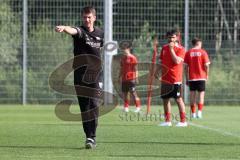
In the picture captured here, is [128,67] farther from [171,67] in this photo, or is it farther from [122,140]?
[122,140]

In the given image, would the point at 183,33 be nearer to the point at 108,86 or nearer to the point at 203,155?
the point at 108,86

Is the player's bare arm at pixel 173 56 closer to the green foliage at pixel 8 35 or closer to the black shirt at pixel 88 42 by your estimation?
the black shirt at pixel 88 42

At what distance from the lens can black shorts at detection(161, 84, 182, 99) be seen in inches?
616

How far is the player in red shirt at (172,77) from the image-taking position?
619 inches

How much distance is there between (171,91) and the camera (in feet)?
51.3

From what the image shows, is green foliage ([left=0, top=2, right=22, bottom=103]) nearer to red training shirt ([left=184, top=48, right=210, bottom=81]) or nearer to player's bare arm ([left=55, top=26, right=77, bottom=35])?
red training shirt ([left=184, top=48, right=210, bottom=81])

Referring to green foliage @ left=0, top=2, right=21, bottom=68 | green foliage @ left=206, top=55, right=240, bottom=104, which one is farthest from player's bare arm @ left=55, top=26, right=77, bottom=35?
green foliage @ left=206, top=55, right=240, bottom=104

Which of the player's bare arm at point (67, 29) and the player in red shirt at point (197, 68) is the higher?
the player's bare arm at point (67, 29)

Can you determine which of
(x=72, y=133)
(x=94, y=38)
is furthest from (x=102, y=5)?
(x=94, y=38)

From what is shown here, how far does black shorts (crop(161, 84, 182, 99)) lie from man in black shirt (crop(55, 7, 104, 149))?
438cm

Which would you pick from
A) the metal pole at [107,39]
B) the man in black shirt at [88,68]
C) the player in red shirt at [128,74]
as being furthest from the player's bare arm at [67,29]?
the metal pole at [107,39]

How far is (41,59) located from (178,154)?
16.6 m

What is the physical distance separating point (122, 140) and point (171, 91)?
3374 mm

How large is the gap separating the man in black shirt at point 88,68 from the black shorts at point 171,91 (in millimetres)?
4379
